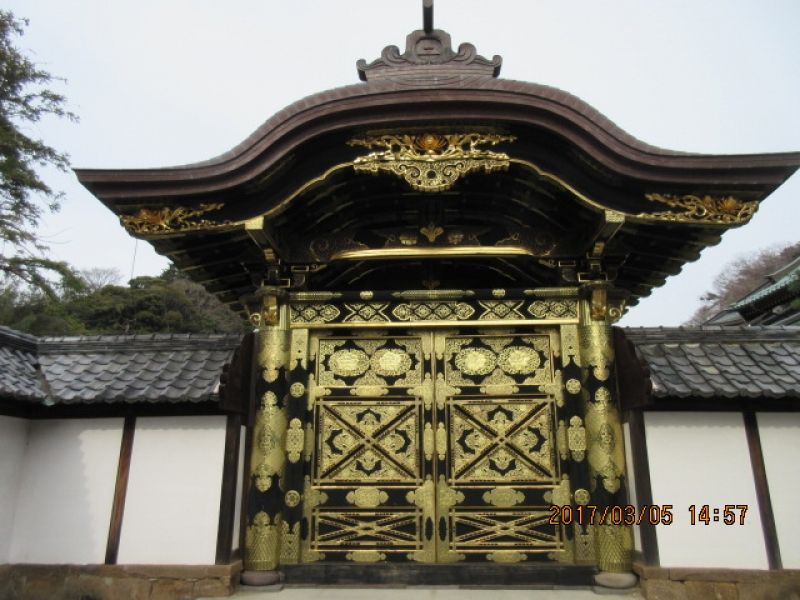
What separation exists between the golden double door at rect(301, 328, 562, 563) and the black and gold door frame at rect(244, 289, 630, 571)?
0.01 metres

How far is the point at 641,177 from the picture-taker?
559cm

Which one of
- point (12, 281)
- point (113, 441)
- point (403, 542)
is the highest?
point (12, 281)

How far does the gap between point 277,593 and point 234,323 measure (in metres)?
32.2

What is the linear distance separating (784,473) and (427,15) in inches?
261

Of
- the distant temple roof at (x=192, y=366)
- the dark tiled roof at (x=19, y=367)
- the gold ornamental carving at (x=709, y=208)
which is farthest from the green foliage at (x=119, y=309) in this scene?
the gold ornamental carving at (x=709, y=208)

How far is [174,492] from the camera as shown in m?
6.00

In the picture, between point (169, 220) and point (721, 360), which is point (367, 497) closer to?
point (169, 220)

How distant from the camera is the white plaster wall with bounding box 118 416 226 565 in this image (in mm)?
5836

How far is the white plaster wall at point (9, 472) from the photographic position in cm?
593

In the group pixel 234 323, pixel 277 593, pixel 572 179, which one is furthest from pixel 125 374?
pixel 234 323

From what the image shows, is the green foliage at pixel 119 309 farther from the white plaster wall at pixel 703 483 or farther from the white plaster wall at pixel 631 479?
the white plaster wall at pixel 703 483

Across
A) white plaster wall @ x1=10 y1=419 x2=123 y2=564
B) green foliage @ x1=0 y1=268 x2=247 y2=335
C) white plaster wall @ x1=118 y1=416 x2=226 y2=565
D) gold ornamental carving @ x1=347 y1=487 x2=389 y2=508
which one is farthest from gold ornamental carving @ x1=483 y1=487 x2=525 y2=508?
green foliage @ x1=0 y1=268 x2=247 y2=335

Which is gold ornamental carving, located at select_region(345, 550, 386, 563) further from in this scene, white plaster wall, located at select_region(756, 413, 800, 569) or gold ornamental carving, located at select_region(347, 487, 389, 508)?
white plaster wall, located at select_region(756, 413, 800, 569)

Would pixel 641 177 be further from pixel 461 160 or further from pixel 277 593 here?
pixel 277 593
